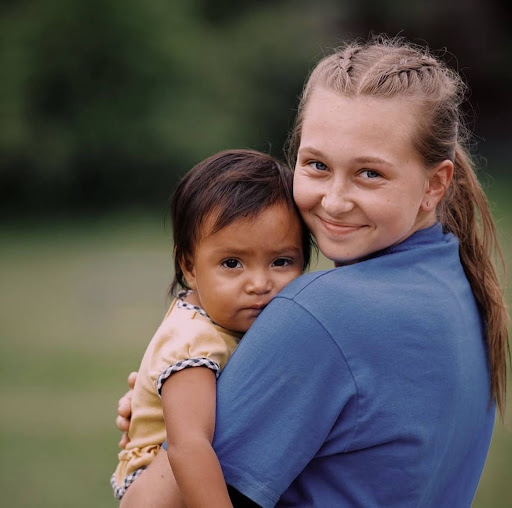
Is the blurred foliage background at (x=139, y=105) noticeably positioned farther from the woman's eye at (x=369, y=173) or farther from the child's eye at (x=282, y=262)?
the woman's eye at (x=369, y=173)

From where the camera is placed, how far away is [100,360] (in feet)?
29.4

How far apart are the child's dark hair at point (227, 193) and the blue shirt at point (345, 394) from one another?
0.36 metres

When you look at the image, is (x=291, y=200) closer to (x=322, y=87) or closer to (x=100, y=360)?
(x=322, y=87)

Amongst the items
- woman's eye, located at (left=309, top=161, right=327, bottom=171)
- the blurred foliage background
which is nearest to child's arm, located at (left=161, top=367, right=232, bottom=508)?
woman's eye, located at (left=309, top=161, right=327, bottom=171)

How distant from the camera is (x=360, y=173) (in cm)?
219

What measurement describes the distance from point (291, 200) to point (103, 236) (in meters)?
13.3

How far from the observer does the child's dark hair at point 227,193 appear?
2312mm

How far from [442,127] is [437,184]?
0.46 ft

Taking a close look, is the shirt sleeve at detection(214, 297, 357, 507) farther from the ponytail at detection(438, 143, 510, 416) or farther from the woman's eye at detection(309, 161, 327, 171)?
the ponytail at detection(438, 143, 510, 416)

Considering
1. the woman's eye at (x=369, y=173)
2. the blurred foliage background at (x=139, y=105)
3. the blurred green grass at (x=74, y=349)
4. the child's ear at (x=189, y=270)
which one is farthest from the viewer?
the blurred foliage background at (x=139, y=105)

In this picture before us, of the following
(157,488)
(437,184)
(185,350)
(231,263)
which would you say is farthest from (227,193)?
(157,488)

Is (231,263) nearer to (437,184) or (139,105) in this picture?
(437,184)

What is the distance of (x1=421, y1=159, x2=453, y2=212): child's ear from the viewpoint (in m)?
2.29

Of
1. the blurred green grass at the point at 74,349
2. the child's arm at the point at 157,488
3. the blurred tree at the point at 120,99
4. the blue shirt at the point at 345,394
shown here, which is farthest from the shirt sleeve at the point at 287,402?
the blurred tree at the point at 120,99
